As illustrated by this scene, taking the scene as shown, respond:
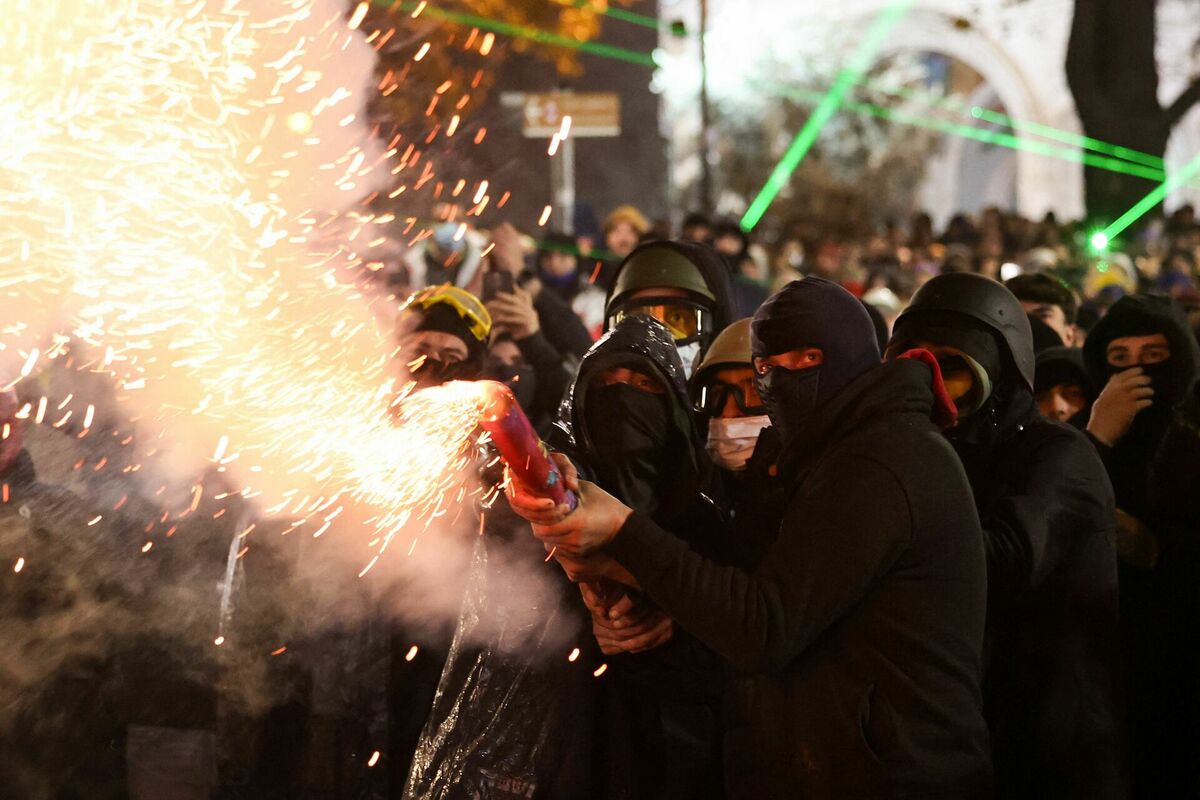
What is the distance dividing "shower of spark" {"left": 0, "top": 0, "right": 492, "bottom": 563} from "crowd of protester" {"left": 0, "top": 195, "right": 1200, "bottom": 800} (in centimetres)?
42

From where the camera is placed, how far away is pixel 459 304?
5.22 m

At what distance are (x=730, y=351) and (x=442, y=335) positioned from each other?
1126 mm

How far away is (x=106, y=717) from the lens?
5.08 metres

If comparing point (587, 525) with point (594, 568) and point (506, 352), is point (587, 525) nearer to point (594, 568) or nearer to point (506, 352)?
point (594, 568)

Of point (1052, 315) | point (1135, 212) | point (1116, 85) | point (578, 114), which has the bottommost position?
point (1135, 212)

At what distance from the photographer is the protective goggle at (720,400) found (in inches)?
185

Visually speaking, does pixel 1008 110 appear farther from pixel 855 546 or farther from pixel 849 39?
pixel 855 546

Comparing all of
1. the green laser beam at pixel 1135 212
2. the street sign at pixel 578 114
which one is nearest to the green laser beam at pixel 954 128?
the green laser beam at pixel 1135 212

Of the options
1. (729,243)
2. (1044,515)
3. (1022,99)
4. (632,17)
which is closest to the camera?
(1044,515)

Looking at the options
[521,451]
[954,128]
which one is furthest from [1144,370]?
[954,128]

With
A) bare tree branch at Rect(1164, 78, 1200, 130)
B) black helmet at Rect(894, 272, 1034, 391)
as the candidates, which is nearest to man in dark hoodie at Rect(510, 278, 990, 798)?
black helmet at Rect(894, 272, 1034, 391)

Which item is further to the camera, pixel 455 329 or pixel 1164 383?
pixel 1164 383

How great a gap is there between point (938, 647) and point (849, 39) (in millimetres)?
38363

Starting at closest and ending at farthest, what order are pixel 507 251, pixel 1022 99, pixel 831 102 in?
pixel 507 251 < pixel 1022 99 < pixel 831 102
